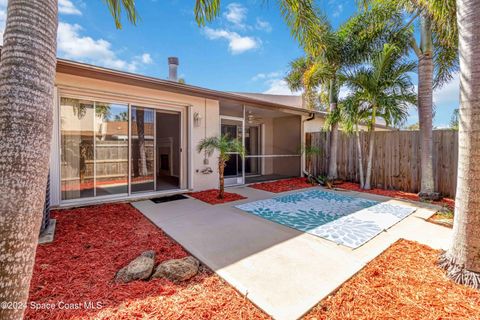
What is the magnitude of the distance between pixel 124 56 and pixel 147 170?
7255 mm

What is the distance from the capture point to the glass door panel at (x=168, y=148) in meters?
7.36

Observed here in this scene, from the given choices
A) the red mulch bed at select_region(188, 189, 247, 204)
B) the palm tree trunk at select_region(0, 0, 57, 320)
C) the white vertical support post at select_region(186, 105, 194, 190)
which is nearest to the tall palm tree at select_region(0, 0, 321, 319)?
the palm tree trunk at select_region(0, 0, 57, 320)

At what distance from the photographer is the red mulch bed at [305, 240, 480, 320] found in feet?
6.52

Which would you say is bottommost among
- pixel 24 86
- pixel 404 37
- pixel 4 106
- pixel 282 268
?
pixel 282 268

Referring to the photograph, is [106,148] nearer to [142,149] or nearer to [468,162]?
[142,149]

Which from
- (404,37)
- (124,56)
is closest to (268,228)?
(404,37)

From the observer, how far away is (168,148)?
8242 mm

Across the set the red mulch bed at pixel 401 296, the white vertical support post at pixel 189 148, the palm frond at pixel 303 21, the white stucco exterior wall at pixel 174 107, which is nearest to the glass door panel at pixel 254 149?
the white stucco exterior wall at pixel 174 107

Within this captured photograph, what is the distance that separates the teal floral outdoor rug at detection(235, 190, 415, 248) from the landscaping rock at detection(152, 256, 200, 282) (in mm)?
2124

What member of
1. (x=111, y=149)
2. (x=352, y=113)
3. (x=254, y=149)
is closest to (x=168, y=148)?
(x=111, y=149)

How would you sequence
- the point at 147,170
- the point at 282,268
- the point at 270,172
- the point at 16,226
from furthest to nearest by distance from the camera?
the point at 270,172, the point at 147,170, the point at 282,268, the point at 16,226

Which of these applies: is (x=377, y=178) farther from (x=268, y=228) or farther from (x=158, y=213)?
(x=158, y=213)

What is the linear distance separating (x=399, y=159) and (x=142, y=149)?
821 centimetres

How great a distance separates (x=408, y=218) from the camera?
184 inches
